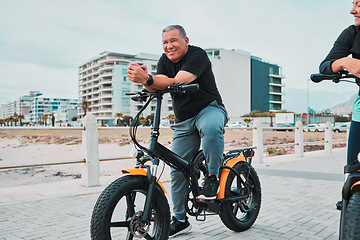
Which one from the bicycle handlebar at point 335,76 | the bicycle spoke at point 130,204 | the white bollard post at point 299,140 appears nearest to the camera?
the bicycle handlebar at point 335,76

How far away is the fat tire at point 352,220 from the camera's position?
1.64 metres

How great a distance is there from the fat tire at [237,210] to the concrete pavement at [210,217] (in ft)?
0.27

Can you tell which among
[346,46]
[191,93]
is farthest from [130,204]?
[346,46]

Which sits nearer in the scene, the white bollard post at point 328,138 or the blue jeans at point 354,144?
the blue jeans at point 354,144

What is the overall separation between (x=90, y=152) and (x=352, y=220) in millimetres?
5260

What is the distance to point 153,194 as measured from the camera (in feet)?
8.39

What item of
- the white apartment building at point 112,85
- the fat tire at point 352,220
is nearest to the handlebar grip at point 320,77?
the fat tire at point 352,220

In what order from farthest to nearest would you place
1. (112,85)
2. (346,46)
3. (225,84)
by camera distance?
(112,85) → (225,84) → (346,46)

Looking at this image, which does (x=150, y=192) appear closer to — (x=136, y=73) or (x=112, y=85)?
(x=136, y=73)

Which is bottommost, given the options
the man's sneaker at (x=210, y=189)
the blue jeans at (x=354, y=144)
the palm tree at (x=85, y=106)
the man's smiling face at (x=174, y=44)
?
the man's sneaker at (x=210, y=189)

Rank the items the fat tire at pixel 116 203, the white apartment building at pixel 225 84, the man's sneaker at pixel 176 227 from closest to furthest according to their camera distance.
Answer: the fat tire at pixel 116 203, the man's sneaker at pixel 176 227, the white apartment building at pixel 225 84

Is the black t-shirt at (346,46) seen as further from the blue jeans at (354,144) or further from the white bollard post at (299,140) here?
the white bollard post at (299,140)

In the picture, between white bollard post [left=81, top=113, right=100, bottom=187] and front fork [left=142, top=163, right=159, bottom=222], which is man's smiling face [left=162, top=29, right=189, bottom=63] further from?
white bollard post [left=81, top=113, right=100, bottom=187]

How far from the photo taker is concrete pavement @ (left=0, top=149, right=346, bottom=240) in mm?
3547
